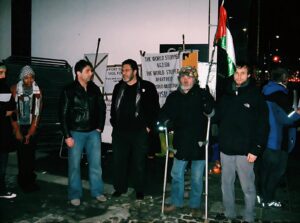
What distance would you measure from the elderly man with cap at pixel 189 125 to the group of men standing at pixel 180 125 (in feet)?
0.05

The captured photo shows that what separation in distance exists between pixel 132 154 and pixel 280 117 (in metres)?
2.38

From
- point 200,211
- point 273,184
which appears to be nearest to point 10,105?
point 200,211

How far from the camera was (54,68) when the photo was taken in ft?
35.4

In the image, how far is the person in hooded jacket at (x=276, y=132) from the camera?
4.56 m

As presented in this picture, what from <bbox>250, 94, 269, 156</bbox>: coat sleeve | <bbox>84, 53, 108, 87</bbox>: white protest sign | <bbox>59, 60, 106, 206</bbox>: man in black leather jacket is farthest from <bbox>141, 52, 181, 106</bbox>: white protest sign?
<bbox>250, 94, 269, 156</bbox>: coat sleeve

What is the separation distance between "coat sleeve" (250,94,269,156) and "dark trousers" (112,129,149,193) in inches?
74.3

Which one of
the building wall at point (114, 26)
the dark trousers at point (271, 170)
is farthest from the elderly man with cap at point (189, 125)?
the building wall at point (114, 26)

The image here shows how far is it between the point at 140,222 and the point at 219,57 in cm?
457

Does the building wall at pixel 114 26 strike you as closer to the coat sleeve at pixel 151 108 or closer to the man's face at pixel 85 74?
the coat sleeve at pixel 151 108

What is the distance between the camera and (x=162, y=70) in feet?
25.1

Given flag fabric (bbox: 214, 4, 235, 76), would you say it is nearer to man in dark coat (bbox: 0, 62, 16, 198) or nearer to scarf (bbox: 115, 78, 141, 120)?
scarf (bbox: 115, 78, 141, 120)

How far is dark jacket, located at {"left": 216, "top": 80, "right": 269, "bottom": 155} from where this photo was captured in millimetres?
4059

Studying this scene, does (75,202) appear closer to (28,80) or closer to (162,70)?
(28,80)

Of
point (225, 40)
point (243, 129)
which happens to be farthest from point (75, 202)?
point (225, 40)
